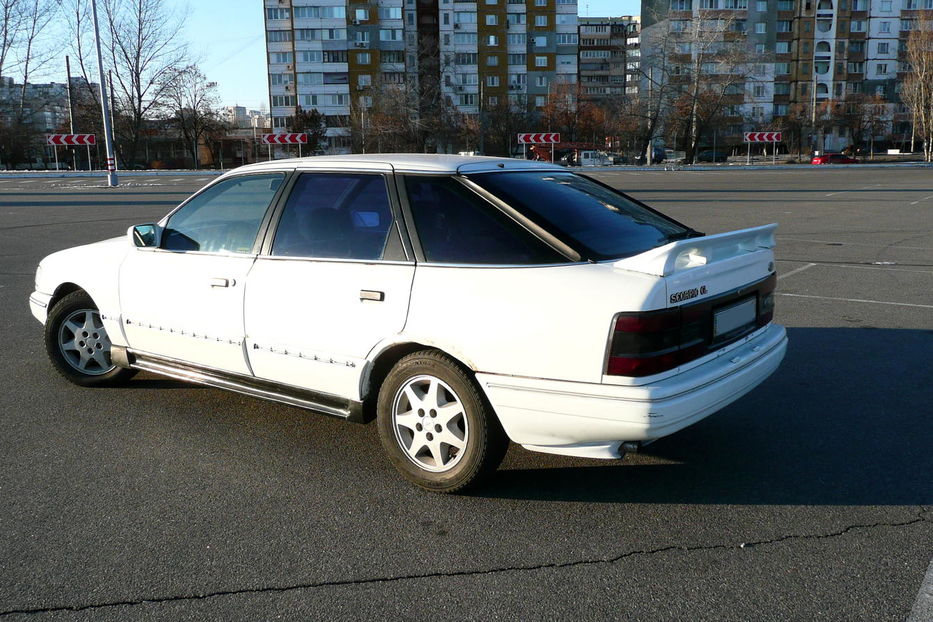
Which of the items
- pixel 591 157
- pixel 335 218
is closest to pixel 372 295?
pixel 335 218

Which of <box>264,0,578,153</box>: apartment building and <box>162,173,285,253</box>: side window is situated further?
<box>264,0,578,153</box>: apartment building

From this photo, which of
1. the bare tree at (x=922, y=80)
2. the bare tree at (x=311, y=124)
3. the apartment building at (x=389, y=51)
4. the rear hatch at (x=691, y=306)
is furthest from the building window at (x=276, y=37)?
the rear hatch at (x=691, y=306)

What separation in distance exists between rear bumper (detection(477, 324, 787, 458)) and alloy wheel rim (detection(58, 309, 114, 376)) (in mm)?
3199

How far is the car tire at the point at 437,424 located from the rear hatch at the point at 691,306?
2.25ft

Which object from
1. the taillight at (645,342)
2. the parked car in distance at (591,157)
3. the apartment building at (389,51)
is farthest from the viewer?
the apartment building at (389,51)

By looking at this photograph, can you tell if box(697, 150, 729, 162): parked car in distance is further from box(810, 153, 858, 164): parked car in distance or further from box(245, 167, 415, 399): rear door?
box(245, 167, 415, 399): rear door

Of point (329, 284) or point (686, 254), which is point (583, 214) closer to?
→ point (686, 254)

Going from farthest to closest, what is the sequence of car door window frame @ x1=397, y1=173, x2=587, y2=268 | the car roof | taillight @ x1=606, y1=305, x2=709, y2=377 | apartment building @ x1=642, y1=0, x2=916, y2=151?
apartment building @ x1=642, y1=0, x2=916, y2=151
the car roof
car door window frame @ x1=397, y1=173, x2=587, y2=268
taillight @ x1=606, y1=305, x2=709, y2=377

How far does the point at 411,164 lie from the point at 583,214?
0.92m

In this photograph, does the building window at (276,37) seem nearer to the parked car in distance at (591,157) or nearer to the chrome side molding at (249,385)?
the parked car in distance at (591,157)

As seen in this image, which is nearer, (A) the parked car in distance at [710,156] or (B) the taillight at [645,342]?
(B) the taillight at [645,342]

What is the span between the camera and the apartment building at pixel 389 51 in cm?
8606

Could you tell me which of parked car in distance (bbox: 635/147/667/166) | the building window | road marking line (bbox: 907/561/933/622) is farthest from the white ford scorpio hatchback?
the building window

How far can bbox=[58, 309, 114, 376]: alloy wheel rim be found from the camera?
18.2 feet
